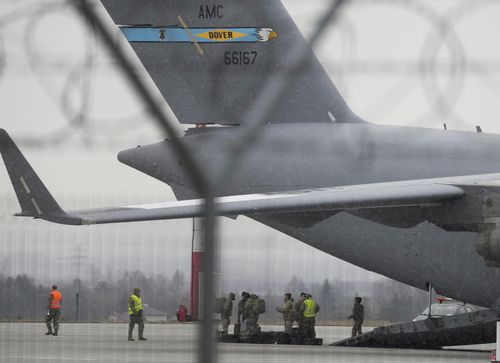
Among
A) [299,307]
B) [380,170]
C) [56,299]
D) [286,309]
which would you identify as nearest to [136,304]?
[56,299]

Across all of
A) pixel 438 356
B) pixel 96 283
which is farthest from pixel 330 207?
pixel 96 283

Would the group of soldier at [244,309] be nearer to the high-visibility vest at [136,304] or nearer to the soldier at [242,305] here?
the soldier at [242,305]

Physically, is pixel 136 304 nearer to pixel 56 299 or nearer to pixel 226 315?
pixel 56 299

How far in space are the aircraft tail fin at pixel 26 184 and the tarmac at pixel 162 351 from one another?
126 inches

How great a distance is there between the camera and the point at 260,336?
1883cm

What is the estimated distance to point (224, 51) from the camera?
864 inches

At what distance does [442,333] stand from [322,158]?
12.3ft

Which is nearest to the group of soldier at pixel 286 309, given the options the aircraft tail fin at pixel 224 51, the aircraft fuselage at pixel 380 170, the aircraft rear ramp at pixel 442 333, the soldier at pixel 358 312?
the soldier at pixel 358 312

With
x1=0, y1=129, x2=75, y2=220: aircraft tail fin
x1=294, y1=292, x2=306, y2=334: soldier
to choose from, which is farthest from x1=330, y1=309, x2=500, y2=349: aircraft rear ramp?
x1=0, y1=129, x2=75, y2=220: aircraft tail fin

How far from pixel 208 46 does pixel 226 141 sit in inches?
86.4

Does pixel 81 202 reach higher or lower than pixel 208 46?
lower

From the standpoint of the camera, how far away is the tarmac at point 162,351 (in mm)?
14573

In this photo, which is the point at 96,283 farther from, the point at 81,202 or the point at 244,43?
the point at 244,43

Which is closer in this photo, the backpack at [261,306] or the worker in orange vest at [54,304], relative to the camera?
the worker in orange vest at [54,304]
